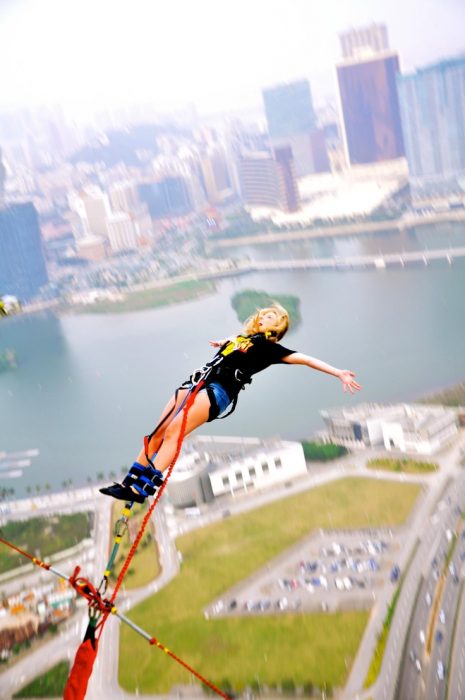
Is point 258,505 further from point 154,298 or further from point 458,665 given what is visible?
point 154,298

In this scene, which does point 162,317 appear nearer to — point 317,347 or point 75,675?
point 317,347

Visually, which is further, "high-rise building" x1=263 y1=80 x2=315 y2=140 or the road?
"high-rise building" x1=263 y1=80 x2=315 y2=140

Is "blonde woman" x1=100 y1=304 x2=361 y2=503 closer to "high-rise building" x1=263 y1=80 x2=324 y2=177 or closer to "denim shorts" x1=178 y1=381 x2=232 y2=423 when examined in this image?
"denim shorts" x1=178 y1=381 x2=232 y2=423

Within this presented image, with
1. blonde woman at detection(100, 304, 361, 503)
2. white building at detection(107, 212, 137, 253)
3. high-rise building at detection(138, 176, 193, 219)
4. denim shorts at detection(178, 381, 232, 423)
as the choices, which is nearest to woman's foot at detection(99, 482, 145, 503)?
blonde woman at detection(100, 304, 361, 503)

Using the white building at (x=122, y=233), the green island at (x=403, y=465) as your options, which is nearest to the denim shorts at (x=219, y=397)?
the green island at (x=403, y=465)

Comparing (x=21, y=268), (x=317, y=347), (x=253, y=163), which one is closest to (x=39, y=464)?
(x=317, y=347)

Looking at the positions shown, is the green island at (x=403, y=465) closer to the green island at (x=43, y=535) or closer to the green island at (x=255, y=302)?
the green island at (x=43, y=535)

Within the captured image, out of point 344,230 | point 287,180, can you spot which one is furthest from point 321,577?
point 287,180
